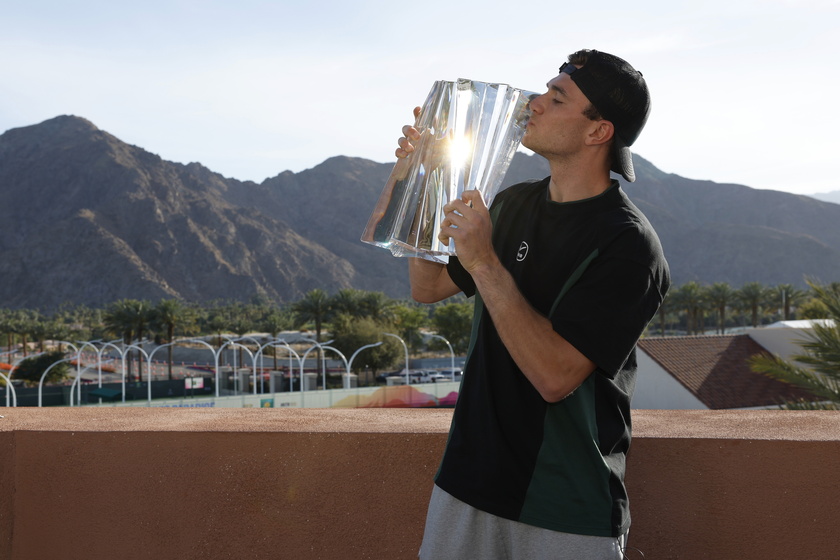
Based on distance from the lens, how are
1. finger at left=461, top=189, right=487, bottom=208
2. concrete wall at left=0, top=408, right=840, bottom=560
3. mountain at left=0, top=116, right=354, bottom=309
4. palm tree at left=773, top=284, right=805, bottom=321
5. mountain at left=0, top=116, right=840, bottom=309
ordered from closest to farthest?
finger at left=461, top=189, right=487, bottom=208 < concrete wall at left=0, top=408, right=840, bottom=560 < palm tree at left=773, top=284, right=805, bottom=321 < mountain at left=0, top=116, right=354, bottom=309 < mountain at left=0, top=116, right=840, bottom=309

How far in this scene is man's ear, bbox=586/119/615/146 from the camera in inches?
68.5

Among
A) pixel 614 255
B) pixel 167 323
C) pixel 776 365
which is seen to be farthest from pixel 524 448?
pixel 167 323

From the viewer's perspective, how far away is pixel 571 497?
1598mm

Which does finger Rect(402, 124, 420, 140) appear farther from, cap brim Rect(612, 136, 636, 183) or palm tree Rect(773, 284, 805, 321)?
palm tree Rect(773, 284, 805, 321)

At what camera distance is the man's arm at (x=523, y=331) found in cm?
154

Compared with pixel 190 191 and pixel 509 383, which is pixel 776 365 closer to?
pixel 509 383

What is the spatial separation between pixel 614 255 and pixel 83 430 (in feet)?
6.46

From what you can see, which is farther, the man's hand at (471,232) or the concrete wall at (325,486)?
the concrete wall at (325,486)

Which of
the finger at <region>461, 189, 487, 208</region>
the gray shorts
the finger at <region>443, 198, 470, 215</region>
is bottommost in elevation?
the gray shorts

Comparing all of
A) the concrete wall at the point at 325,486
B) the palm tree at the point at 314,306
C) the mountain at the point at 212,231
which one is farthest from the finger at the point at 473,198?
the mountain at the point at 212,231

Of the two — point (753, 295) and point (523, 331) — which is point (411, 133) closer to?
point (523, 331)

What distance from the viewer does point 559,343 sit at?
154 centimetres

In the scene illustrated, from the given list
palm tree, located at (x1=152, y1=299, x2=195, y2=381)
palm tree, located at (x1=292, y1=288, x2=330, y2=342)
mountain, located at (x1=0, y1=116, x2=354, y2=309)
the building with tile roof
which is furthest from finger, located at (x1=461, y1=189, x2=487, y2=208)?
mountain, located at (x1=0, y1=116, x2=354, y2=309)

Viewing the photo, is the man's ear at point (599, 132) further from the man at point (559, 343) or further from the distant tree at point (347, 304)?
the distant tree at point (347, 304)
